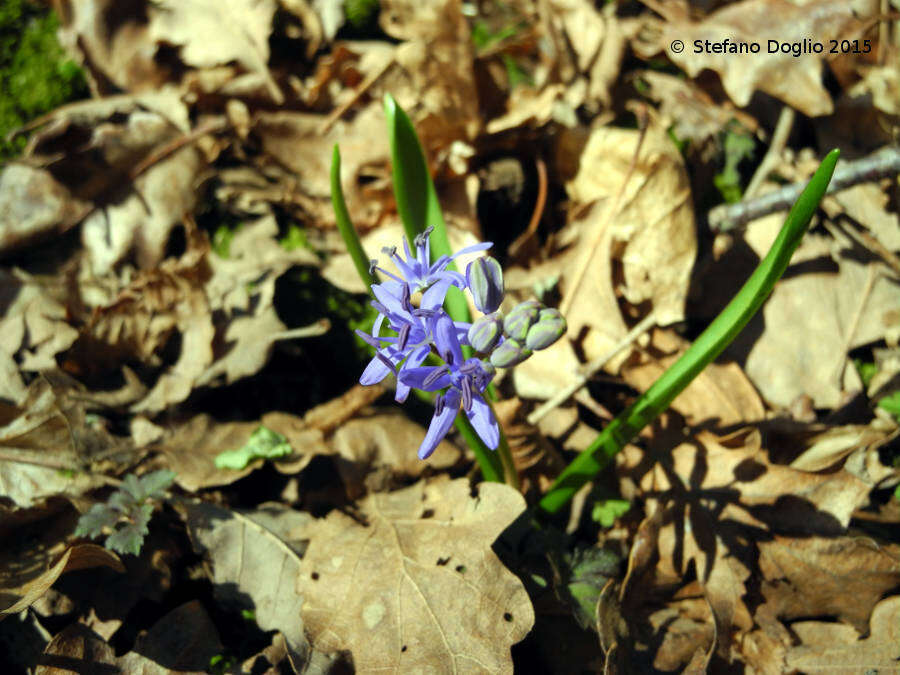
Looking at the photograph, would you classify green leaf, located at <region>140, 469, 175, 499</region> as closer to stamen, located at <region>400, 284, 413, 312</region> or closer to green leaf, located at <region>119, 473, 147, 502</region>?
green leaf, located at <region>119, 473, 147, 502</region>

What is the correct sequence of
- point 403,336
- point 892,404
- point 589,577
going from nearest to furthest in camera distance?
point 403,336, point 589,577, point 892,404

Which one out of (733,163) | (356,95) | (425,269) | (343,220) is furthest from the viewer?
(356,95)

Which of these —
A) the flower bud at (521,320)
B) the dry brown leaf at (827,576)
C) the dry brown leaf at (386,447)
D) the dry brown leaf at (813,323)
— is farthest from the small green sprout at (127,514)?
the dry brown leaf at (813,323)

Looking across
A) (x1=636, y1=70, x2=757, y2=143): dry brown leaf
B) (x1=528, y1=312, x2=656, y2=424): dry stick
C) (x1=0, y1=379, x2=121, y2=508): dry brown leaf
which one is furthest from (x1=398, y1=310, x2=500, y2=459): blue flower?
(x1=636, y1=70, x2=757, y2=143): dry brown leaf

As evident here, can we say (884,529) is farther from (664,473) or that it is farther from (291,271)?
(291,271)

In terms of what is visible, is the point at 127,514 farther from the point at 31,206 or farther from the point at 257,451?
the point at 31,206

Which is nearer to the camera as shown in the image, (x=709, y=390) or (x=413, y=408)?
(x=709, y=390)

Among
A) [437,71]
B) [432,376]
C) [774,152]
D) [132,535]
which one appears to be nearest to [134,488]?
[132,535]

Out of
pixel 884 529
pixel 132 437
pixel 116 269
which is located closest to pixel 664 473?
pixel 884 529
